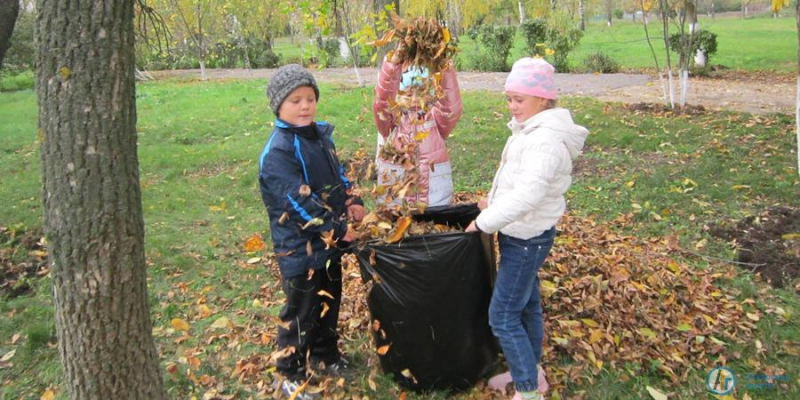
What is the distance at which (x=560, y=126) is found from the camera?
2.34 metres

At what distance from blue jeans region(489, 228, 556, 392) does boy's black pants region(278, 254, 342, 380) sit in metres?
0.82

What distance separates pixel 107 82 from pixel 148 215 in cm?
424

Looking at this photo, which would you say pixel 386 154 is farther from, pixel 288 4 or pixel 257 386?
pixel 288 4

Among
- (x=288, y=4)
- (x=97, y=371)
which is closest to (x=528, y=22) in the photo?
(x=288, y=4)

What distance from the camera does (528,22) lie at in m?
16.8

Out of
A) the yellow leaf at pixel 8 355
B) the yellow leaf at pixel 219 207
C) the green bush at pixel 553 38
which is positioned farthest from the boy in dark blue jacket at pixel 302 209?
the green bush at pixel 553 38

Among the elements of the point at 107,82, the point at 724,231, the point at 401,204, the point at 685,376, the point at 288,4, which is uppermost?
the point at 288,4

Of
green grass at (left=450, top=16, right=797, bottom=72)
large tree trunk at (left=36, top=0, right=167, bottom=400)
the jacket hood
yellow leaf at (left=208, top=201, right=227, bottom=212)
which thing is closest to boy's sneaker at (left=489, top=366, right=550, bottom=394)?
the jacket hood

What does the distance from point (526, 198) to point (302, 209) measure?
97cm

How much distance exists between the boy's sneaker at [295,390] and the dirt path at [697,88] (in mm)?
8521

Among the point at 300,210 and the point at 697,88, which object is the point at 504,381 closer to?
the point at 300,210

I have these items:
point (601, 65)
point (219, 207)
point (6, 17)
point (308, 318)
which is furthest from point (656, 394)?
point (601, 65)
